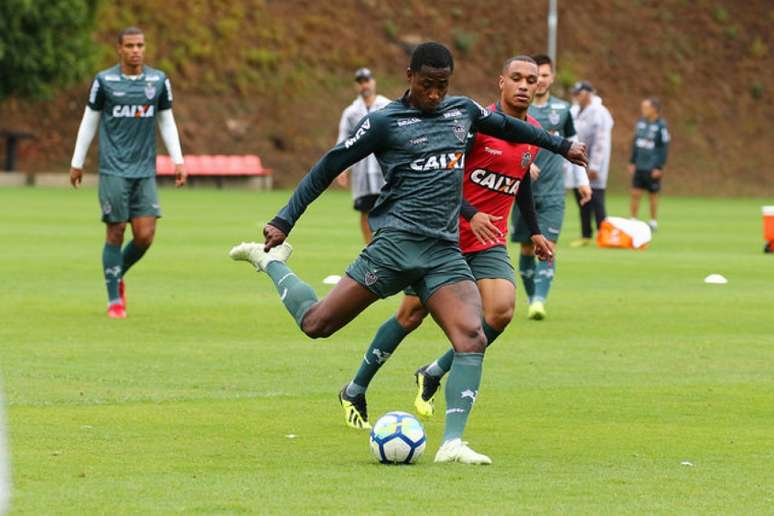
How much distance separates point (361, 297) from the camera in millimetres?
9148

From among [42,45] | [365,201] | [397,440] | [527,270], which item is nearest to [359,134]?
[397,440]

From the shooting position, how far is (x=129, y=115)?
52.7 ft

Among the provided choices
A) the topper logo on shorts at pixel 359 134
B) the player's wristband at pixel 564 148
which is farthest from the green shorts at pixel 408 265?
the player's wristband at pixel 564 148

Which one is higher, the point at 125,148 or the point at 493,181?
the point at 493,181

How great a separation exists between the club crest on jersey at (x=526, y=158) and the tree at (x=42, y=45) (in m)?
44.3

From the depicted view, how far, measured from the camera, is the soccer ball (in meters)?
8.52

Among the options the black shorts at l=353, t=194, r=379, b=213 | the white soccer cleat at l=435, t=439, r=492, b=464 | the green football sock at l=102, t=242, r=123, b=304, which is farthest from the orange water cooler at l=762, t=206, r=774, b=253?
the white soccer cleat at l=435, t=439, r=492, b=464

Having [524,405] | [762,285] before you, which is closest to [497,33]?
[762,285]

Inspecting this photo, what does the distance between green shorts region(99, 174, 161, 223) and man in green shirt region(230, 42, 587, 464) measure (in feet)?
22.5

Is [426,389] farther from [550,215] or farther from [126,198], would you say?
[550,215]

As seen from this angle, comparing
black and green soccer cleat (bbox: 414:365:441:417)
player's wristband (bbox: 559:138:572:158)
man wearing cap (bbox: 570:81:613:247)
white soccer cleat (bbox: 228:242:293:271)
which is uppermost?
player's wristband (bbox: 559:138:572:158)

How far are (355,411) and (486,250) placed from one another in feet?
3.98

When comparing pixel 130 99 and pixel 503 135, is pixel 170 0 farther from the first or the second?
pixel 503 135

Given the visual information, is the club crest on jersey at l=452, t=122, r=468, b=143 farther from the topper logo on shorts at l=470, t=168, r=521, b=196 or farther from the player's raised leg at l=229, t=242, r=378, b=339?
the topper logo on shorts at l=470, t=168, r=521, b=196
